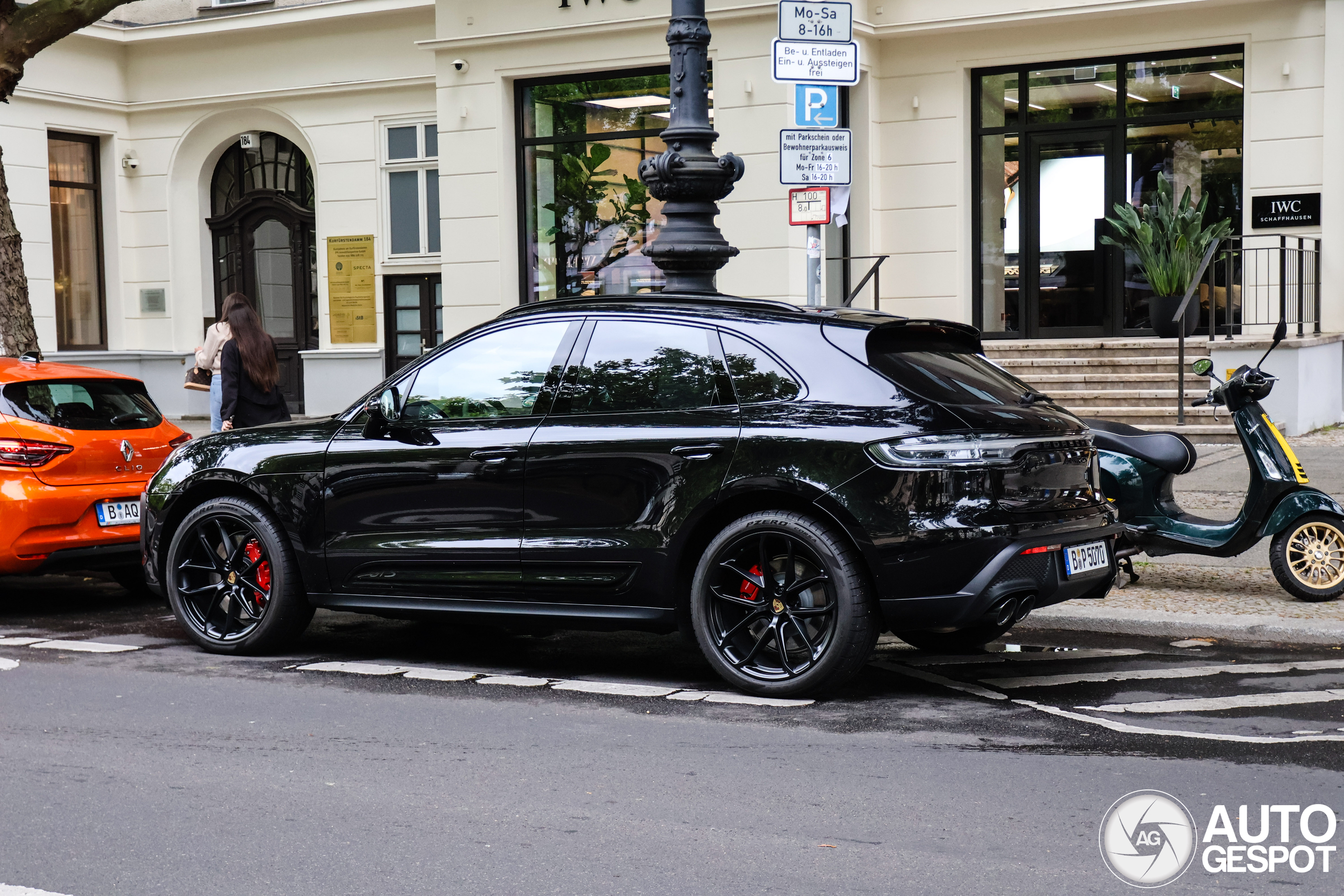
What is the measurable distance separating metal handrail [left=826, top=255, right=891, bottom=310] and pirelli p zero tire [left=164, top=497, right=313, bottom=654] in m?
10.3

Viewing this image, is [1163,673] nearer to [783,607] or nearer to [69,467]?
[783,607]

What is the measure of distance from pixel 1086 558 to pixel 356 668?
324cm

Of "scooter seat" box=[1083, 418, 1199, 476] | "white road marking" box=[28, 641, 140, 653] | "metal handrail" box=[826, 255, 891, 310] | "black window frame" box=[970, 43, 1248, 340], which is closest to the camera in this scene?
"white road marking" box=[28, 641, 140, 653]

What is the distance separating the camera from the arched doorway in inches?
854

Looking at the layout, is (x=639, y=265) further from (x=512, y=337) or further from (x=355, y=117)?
(x=512, y=337)

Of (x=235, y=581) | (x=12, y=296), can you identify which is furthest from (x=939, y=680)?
(x=12, y=296)

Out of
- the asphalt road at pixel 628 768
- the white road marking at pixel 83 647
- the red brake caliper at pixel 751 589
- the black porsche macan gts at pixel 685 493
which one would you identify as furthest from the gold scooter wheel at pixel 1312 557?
the white road marking at pixel 83 647

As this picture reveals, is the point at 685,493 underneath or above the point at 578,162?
underneath

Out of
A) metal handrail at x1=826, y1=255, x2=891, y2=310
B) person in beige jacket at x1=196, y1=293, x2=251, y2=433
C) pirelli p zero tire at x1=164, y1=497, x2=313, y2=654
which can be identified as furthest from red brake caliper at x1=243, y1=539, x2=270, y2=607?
metal handrail at x1=826, y1=255, x2=891, y2=310

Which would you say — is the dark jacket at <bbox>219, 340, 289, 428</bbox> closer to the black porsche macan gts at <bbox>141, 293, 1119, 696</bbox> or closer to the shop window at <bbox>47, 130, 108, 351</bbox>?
the black porsche macan gts at <bbox>141, 293, 1119, 696</bbox>

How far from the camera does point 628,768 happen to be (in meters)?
5.13

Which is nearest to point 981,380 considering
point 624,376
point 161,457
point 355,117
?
point 624,376

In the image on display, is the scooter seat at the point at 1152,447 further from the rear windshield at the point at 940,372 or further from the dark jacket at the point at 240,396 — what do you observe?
the dark jacket at the point at 240,396

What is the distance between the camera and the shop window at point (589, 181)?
18141mm
